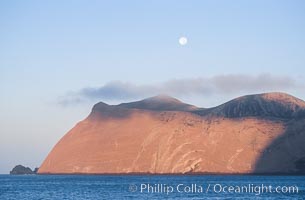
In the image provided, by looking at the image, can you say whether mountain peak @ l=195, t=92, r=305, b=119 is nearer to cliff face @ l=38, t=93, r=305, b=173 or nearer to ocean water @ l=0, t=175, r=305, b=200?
cliff face @ l=38, t=93, r=305, b=173

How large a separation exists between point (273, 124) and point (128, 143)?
35985mm

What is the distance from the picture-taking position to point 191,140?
151875 millimetres

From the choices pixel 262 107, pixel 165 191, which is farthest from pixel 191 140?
pixel 165 191

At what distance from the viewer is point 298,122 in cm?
14962

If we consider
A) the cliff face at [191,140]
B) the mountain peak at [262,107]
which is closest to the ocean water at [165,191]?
the cliff face at [191,140]

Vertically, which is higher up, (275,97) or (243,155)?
(275,97)

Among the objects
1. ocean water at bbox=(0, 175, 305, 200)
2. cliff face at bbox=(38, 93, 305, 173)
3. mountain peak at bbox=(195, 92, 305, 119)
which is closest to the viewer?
ocean water at bbox=(0, 175, 305, 200)

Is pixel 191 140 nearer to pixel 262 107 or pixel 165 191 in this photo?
pixel 262 107

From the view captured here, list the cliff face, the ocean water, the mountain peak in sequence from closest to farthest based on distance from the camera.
→ the ocean water, the cliff face, the mountain peak

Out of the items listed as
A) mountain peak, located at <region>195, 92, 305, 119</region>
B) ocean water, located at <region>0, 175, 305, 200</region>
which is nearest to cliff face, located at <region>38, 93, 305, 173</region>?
mountain peak, located at <region>195, 92, 305, 119</region>

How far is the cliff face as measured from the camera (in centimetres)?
14662

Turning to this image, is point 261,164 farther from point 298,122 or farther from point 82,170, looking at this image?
point 82,170

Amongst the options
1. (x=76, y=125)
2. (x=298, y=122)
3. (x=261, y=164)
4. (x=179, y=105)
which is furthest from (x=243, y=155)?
(x=76, y=125)

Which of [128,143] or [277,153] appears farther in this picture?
[128,143]
